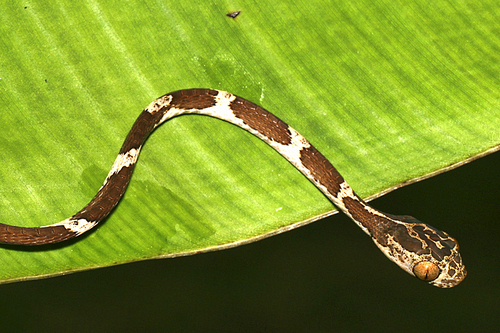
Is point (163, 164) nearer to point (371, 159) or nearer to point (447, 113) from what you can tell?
point (371, 159)

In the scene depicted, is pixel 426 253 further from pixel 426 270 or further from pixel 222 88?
pixel 222 88

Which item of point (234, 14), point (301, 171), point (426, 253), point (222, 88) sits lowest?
point (426, 253)

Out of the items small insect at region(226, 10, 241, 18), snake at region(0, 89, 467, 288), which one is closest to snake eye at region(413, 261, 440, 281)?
snake at region(0, 89, 467, 288)

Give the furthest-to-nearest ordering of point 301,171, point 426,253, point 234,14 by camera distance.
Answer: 1. point 426,253
2. point 301,171
3. point 234,14

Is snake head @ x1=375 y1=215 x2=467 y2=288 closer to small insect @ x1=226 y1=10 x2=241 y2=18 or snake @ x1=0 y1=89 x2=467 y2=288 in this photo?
snake @ x1=0 y1=89 x2=467 y2=288

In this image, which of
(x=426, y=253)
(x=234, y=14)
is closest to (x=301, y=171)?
(x=426, y=253)

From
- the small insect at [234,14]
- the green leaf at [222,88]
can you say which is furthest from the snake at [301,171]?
the small insect at [234,14]

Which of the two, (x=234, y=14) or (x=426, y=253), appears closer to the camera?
(x=234, y=14)

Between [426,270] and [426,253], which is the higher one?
[426,253]

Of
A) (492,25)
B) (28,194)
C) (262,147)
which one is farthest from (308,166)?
(28,194)
